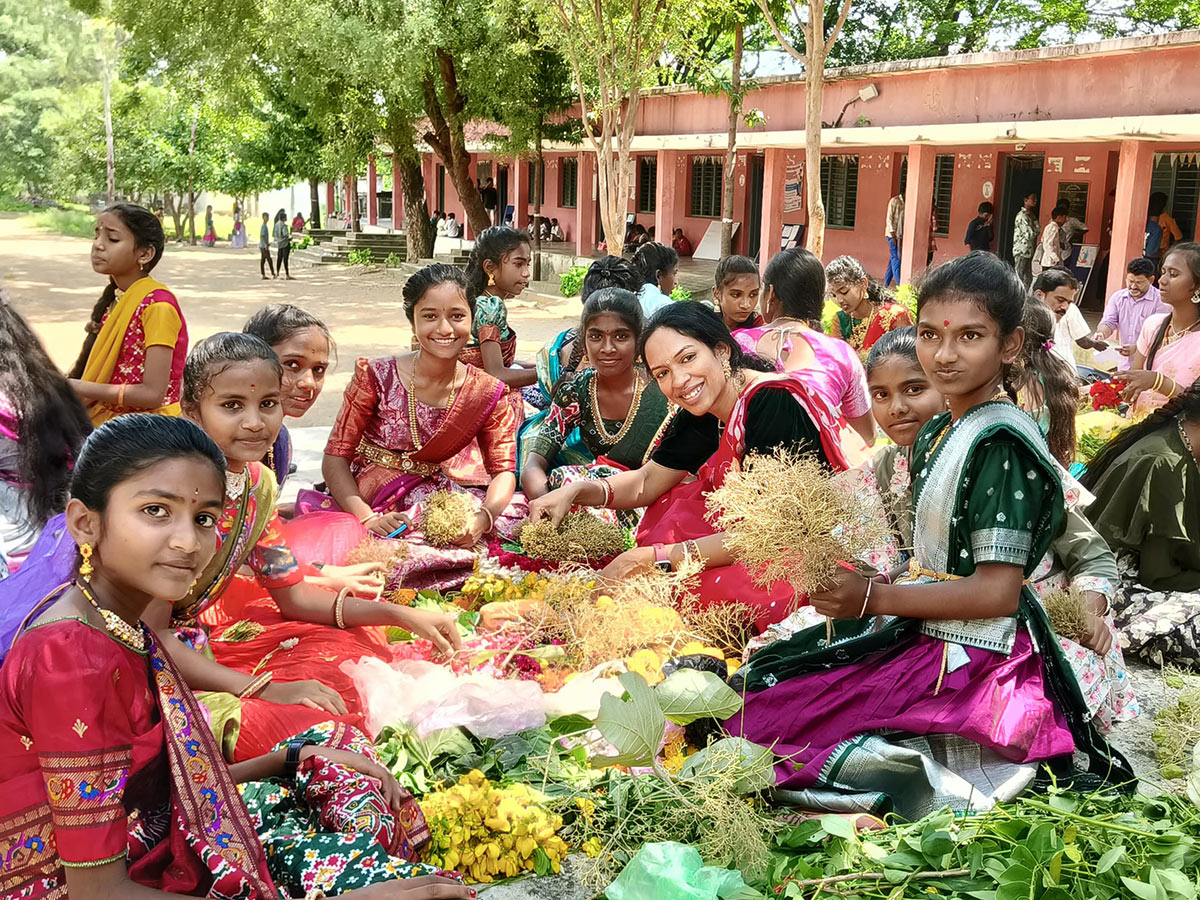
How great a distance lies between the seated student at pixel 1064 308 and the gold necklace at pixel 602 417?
11.9ft

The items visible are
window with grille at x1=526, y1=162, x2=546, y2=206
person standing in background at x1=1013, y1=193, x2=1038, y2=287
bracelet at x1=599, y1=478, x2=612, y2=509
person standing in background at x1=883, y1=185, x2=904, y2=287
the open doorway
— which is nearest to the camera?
bracelet at x1=599, y1=478, x2=612, y2=509

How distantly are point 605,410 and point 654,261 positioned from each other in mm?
2881

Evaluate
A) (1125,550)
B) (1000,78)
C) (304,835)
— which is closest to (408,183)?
(1000,78)

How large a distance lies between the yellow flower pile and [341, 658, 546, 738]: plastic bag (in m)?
0.47

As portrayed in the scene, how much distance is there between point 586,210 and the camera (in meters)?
25.0

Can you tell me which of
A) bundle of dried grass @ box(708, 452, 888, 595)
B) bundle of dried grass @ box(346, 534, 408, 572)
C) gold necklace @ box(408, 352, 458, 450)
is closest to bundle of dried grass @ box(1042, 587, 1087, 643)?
bundle of dried grass @ box(708, 452, 888, 595)

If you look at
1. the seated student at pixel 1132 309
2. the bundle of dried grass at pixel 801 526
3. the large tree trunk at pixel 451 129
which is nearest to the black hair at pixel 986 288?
the bundle of dried grass at pixel 801 526

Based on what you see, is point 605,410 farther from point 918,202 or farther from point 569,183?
point 569,183

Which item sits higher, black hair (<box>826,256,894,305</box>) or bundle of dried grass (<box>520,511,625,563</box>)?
black hair (<box>826,256,894,305</box>)

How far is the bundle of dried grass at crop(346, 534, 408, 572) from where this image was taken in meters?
4.05

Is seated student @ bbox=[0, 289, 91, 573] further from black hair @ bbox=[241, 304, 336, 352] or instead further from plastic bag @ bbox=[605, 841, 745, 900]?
plastic bag @ bbox=[605, 841, 745, 900]

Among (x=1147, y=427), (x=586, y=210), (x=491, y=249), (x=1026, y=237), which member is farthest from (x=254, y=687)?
(x=586, y=210)

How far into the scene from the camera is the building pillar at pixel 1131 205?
12797 millimetres

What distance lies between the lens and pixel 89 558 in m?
1.91
